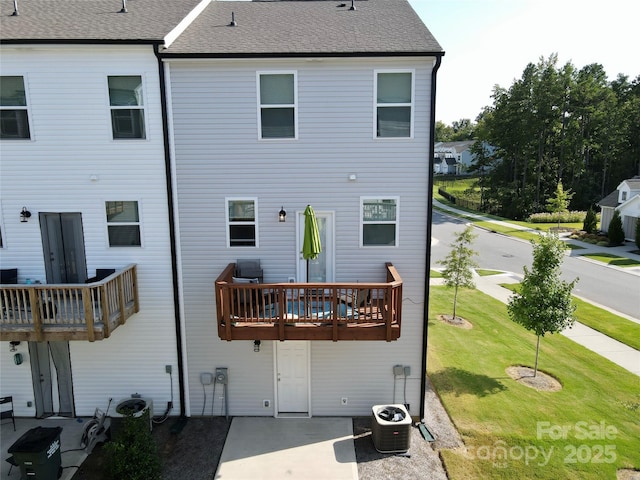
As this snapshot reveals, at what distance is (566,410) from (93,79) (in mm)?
14076

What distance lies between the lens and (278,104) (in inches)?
343

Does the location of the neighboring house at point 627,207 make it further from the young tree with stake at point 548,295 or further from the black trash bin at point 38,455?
the black trash bin at point 38,455

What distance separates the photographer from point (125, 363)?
9492 millimetres

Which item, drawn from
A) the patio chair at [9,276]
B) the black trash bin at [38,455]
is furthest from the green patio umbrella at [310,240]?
the patio chair at [9,276]

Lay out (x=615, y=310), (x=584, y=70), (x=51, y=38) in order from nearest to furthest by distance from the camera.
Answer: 1. (x=51, y=38)
2. (x=615, y=310)
3. (x=584, y=70)

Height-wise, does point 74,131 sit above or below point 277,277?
above

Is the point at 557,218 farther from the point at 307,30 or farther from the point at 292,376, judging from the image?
the point at 292,376

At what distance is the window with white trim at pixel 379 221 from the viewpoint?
899 centimetres

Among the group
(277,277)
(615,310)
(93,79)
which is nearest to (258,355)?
(277,277)

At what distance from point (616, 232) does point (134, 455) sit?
34572 mm

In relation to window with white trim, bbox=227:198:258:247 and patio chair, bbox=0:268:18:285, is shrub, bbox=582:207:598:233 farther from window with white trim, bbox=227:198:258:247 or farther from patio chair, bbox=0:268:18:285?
patio chair, bbox=0:268:18:285

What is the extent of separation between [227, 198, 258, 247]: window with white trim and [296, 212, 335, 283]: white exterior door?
109cm

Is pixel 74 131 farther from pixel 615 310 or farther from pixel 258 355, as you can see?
pixel 615 310

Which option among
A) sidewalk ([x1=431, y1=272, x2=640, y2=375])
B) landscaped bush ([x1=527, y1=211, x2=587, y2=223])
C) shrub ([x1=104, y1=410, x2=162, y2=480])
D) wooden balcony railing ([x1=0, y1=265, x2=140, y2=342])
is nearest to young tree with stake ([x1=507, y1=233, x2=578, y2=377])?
sidewalk ([x1=431, y1=272, x2=640, y2=375])
